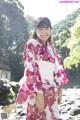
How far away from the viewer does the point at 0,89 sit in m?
20.7

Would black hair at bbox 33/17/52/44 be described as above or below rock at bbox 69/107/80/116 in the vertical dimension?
above

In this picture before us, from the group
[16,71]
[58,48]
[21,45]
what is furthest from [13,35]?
[58,48]

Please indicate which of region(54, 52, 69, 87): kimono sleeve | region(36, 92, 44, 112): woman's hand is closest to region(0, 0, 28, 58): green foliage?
region(54, 52, 69, 87): kimono sleeve

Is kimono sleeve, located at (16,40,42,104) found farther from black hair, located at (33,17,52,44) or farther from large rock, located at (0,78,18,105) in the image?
large rock, located at (0,78,18,105)

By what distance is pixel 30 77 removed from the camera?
3.68 meters

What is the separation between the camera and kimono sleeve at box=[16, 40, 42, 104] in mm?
3625

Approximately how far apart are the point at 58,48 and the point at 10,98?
3071cm

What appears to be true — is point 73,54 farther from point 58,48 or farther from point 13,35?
point 58,48

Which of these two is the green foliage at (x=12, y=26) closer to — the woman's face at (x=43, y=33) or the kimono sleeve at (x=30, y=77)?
the woman's face at (x=43, y=33)

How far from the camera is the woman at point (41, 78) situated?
11.9ft

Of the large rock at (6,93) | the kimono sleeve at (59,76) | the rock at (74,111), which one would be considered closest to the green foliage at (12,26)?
the large rock at (6,93)

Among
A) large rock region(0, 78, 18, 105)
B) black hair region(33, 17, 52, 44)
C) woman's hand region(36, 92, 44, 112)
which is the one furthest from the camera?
large rock region(0, 78, 18, 105)

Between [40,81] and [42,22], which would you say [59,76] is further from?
[42,22]

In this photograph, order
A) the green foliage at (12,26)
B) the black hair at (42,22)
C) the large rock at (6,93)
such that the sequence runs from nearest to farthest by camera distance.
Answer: the black hair at (42,22), the large rock at (6,93), the green foliage at (12,26)
